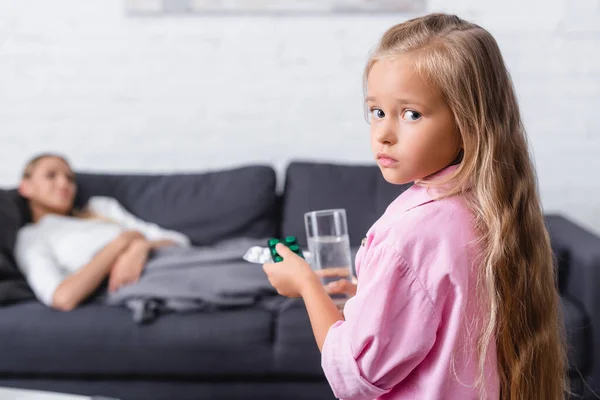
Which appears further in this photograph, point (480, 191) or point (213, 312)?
point (213, 312)

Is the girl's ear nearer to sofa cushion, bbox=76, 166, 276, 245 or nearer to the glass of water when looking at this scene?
sofa cushion, bbox=76, 166, 276, 245

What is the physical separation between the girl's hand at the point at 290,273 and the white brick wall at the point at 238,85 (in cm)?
184

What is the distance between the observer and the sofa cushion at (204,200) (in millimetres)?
2561

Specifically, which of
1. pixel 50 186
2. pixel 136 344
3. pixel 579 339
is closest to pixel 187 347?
pixel 136 344

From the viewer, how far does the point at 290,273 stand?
3.37 feet

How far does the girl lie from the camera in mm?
811

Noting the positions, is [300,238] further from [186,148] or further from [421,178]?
[421,178]

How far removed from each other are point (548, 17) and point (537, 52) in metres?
0.14

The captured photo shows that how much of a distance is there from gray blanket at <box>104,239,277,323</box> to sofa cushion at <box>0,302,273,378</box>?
0.04 metres

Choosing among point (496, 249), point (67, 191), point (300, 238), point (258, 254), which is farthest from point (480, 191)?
point (67, 191)

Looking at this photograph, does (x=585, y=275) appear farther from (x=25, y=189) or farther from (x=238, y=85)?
(x=25, y=189)

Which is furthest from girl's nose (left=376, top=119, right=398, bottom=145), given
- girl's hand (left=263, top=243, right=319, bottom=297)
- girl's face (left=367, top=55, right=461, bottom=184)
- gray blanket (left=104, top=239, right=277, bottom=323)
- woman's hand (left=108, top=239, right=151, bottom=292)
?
woman's hand (left=108, top=239, right=151, bottom=292)

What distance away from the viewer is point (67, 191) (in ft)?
8.27

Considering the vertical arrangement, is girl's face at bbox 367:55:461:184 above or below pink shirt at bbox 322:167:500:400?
above
